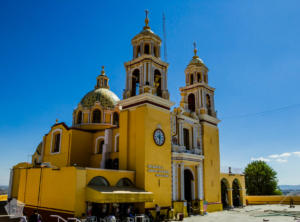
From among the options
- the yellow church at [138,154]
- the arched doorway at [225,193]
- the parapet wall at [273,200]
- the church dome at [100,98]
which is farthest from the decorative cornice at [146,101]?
the parapet wall at [273,200]

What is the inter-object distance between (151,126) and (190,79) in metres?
10.3

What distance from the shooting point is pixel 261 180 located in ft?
143

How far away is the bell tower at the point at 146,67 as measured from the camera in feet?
68.6

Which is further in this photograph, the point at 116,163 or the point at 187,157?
the point at 187,157

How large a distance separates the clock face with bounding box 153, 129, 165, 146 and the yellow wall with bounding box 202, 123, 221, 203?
21.4ft

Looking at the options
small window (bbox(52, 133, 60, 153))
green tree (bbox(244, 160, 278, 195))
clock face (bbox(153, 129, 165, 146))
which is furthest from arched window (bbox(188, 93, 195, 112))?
green tree (bbox(244, 160, 278, 195))

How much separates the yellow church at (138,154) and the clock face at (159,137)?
7cm

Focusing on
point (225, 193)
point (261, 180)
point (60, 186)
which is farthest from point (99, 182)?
point (261, 180)

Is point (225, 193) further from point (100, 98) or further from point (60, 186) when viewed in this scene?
point (60, 186)

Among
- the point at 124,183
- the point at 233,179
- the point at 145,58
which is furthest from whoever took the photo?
the point at 233,179

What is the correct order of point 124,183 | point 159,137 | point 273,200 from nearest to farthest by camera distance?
point 124,183 < point 159,137 < point 273,200

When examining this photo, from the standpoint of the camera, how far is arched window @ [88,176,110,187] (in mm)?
15856

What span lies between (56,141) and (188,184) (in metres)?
12.1

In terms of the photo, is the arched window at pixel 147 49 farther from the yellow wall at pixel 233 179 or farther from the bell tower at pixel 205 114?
the yellow wall at pixel 233 179
